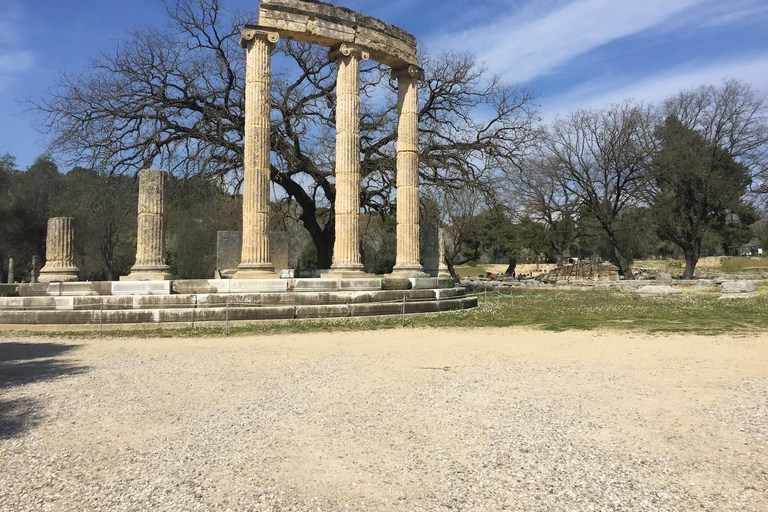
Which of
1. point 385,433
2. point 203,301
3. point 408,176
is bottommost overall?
point 385,433

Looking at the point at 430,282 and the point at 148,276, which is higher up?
the point at 148,276

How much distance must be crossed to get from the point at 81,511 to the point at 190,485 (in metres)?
0.62

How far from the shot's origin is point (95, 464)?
3777mm

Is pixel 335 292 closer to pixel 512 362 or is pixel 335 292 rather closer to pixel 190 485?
pixel 512 362

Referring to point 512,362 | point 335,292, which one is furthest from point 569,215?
point 512,362

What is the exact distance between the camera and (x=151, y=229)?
14.0 meters

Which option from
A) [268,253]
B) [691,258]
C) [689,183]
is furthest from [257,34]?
[691,258]

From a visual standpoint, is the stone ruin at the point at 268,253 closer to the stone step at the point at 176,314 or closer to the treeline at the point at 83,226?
the stone step at the point at 176,314

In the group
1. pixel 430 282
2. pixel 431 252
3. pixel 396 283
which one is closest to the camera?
pixel 396 283

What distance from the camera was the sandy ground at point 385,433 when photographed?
3344mm

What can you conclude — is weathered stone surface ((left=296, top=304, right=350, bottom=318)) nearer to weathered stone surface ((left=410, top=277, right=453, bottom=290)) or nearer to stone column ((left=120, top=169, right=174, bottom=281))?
weathered stone surface ((left=410, top=277, right=453, bottom=290))

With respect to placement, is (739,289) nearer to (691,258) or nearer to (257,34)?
(691,258)

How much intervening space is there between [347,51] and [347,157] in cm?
310

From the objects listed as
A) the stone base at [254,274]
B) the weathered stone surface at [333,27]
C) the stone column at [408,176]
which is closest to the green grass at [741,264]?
the stone column at [408,176]
